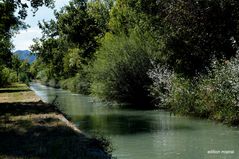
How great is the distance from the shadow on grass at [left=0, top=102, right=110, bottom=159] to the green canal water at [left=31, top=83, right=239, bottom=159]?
1.94 m

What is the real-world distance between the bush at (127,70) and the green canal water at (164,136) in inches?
273

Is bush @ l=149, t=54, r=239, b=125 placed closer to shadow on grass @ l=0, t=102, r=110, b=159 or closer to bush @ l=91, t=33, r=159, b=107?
bush @ l=91, t=33, r=159, b=107

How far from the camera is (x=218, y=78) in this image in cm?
2152

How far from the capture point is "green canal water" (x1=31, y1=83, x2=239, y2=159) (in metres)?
15.1

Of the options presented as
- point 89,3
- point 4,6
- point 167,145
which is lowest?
point 167,145

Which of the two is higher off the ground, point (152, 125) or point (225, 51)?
point (225, 51)

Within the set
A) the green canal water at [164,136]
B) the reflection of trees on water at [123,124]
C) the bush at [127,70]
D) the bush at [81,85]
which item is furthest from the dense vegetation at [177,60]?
the bush at [81,85]

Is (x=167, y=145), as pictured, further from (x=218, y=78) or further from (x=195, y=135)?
(x=218, y=78)

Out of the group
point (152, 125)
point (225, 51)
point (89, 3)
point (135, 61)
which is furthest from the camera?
point (89, 3)

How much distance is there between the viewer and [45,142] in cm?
1297

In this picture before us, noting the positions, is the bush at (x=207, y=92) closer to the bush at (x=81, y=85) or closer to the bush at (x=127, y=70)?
the bush at (x=127, y=70)

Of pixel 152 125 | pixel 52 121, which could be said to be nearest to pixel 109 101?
pixel 152 125

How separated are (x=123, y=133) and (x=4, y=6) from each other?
14.5 metres

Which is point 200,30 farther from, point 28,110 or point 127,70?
point 28,110
